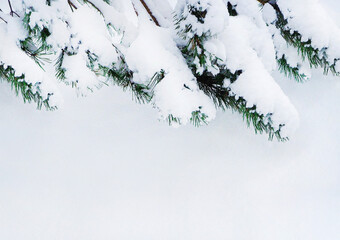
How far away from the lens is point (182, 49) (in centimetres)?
109

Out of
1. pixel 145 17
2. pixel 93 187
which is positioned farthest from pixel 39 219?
pixel 145 17

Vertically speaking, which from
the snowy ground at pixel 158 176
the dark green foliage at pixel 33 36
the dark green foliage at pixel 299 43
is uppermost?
the dark green foliage at pixel 299 43

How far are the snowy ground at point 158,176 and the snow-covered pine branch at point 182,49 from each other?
29 cm

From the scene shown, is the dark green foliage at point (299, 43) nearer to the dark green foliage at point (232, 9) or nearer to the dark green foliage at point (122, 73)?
the dark green foliage at point (232, 9)

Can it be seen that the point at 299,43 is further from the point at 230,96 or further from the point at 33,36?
the point at 33,36

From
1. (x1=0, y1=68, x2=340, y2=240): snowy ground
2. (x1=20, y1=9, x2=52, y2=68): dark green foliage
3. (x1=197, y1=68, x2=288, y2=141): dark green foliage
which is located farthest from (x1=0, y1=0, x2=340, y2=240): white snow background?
(x1=20, y1=9, x2=52, y2=68): dark green foliage

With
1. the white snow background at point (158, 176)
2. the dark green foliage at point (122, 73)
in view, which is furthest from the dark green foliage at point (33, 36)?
the white snow background at point (158, 176)

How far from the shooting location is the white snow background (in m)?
1.25

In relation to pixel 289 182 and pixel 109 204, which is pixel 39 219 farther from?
pixel 289 182

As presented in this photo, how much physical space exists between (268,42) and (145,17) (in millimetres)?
392

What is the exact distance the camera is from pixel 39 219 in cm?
125

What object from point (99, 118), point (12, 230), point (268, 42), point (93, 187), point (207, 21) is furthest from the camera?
point (99, 118)

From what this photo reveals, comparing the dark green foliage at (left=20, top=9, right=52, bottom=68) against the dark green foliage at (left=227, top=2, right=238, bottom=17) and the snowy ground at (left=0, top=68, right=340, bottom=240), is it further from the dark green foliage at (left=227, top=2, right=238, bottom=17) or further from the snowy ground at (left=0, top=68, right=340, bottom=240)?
the dark green foliage at (left=227, top=2, right=238, bottom=17)

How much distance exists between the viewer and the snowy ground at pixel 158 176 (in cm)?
125
